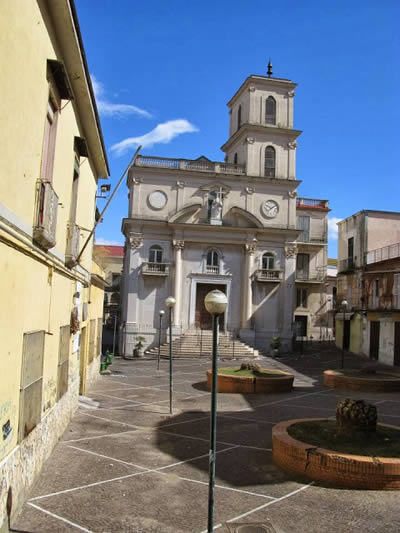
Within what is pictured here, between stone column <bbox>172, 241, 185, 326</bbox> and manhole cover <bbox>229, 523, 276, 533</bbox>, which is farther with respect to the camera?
stone column <bbox>172, 241, 185, 326</bbox>

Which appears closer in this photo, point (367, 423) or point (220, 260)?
point (367, 423)

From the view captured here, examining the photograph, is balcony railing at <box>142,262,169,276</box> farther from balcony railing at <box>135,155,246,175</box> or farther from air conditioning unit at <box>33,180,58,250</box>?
air conditioning unit at <box>33,180,58,250</box>

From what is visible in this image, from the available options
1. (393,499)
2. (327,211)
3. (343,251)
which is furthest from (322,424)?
(327,211)

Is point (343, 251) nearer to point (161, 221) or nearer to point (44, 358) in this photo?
point (161, 221)

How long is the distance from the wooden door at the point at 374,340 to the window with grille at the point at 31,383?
2632 centimetres

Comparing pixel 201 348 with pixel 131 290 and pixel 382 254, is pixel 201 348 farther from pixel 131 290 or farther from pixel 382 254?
pixel 382 254

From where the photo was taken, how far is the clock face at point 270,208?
110 feet

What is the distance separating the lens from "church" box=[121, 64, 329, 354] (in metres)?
31.9

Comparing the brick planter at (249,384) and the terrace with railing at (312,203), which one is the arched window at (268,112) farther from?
the brick planter at (249,384)

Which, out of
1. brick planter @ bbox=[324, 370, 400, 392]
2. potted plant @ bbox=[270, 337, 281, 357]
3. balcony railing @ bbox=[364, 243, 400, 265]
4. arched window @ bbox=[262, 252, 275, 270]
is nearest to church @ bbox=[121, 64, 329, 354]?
arched window @ bbox=[262, 252, 275, 270]

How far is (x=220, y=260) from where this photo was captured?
1288 inches

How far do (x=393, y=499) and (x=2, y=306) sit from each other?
5996mm

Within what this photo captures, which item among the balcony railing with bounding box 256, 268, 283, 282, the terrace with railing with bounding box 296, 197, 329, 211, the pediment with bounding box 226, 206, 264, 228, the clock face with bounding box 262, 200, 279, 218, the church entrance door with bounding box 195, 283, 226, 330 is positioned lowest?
the church entrance door with bounding box 195, 283, 226, 330

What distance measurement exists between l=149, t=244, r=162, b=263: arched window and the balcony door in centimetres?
1310
